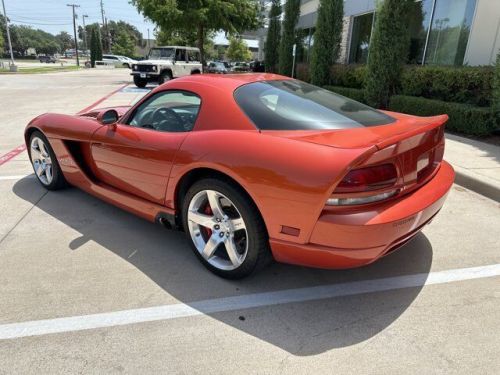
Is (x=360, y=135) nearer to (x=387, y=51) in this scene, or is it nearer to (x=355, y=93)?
(x=387, y=51)

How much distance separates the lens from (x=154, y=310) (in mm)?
2512

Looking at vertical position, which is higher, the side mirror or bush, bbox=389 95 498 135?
the side mirror

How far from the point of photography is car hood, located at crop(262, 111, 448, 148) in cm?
230

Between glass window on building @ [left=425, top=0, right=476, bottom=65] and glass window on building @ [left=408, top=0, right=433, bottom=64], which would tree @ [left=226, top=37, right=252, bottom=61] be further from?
glass window on building @ [left=425, top=0, right=476, bottom=65]

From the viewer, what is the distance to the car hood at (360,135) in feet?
7.56

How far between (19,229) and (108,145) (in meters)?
1.15

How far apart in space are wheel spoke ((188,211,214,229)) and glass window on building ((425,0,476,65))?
30.3 ft

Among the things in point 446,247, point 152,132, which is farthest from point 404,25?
point 152,132

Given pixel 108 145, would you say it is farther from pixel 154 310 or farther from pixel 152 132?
pixel 154 310

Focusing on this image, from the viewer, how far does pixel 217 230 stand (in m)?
2.78

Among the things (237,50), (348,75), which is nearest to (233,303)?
(348,75)

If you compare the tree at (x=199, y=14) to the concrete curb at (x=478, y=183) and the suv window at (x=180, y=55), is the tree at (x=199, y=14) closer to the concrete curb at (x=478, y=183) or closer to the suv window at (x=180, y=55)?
the suv window at (x=180, y=55)

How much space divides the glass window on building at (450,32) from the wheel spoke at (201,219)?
30.3 feet

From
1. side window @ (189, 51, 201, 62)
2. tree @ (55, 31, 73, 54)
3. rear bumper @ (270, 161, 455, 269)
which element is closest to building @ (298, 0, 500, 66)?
rear bumper @ (270, 161, 455, 269)
